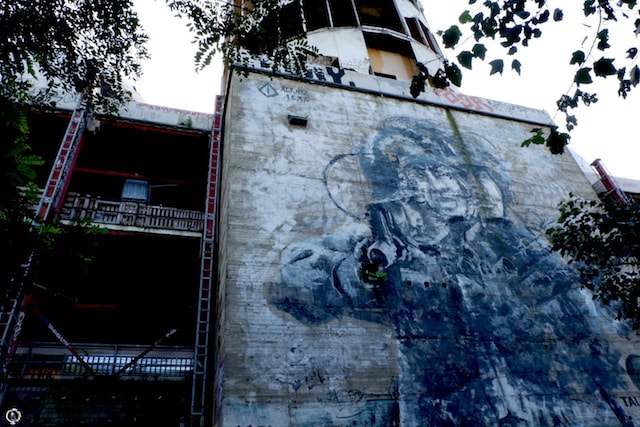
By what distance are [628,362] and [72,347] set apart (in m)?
15.0

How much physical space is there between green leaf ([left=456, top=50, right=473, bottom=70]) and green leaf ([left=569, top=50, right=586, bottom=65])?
3.97 feet

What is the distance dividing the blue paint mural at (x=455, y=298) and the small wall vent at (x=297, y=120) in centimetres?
174

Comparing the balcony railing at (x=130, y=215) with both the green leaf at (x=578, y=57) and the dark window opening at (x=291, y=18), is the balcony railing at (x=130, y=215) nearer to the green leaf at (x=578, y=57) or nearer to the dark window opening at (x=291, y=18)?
the dark window opening at (x=291, y=18)

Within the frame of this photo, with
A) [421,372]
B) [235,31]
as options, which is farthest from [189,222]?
[421,372]

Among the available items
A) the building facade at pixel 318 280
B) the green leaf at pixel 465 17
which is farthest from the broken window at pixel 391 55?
the green leaf at pixel 465 17

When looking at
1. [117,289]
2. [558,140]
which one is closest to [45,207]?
[117,289]

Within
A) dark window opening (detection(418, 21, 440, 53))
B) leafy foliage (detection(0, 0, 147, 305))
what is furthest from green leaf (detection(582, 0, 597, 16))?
dark window opening (detection(418, 21, 440, 53))

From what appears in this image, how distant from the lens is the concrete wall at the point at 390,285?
8508 millimetres

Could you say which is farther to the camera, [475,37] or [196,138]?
[196,138]

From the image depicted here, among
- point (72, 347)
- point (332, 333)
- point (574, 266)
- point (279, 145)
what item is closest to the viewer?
point (332, 333)

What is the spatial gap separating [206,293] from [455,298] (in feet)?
22.4

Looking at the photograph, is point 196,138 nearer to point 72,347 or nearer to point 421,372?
point 72,347

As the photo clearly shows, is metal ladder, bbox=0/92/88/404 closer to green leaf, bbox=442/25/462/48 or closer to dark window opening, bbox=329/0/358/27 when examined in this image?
green leaf, bbox=442/25/462/48

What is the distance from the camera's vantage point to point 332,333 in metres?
9.04
